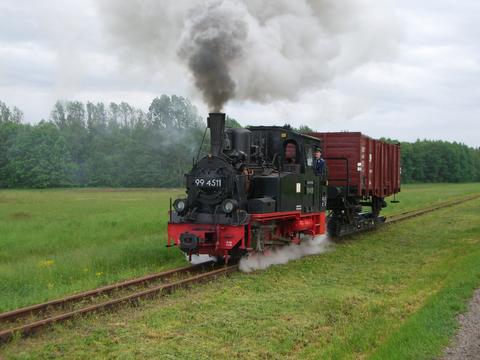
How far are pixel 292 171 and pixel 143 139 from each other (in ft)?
147

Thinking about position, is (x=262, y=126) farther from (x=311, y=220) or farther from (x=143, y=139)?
(x=143, y=139)

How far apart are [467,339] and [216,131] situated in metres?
6.19

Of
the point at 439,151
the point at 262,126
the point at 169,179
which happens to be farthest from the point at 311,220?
the point at 439,151

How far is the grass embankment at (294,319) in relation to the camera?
5.79 metres

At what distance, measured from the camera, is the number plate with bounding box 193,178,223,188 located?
1034 centimetres

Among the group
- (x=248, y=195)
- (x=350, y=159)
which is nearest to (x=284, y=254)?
(x=248, y=195)

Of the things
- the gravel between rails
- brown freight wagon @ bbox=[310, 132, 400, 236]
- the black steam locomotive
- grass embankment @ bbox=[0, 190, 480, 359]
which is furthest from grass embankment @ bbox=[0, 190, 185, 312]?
the gravel between rails

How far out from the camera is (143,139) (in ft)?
180

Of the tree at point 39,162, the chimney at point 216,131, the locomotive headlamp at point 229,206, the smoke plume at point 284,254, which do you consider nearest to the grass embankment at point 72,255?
the smoke plume at point 284,254

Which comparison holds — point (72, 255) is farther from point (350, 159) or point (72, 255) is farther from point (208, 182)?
point (350, 159)

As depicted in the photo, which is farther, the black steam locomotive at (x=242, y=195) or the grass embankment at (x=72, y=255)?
the black steam locomotive at (x=242, y=195)

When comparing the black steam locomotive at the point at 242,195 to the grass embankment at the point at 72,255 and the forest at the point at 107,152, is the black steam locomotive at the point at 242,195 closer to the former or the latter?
the grass embankment at the point at 72,255

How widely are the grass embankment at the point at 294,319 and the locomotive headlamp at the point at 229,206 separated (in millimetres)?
1276

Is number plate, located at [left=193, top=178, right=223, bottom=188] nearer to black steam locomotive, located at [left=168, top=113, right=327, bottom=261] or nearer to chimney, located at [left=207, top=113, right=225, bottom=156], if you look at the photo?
black steam locomotive, located at [left=168, top=113, right=327, bottom=261]
